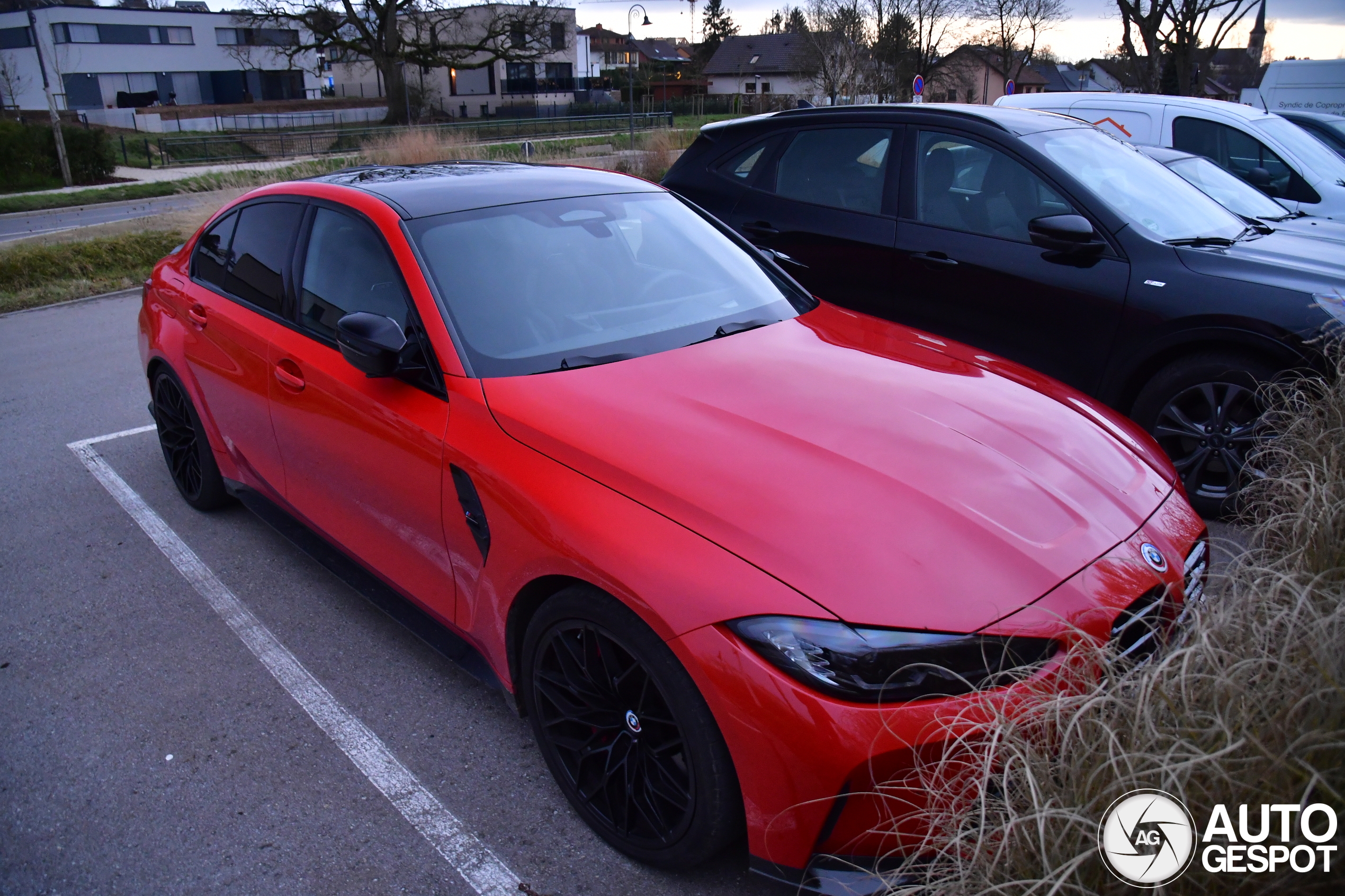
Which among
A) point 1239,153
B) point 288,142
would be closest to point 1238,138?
point 1239,153

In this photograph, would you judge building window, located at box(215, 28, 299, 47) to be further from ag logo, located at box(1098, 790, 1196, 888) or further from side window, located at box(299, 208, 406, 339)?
ag logo, located at box(1098, 790, 1196, 888)

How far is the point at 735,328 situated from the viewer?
3.31 meters

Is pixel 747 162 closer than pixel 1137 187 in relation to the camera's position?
No

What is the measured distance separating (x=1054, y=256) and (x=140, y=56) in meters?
74.7

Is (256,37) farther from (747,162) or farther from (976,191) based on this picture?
(976,191)

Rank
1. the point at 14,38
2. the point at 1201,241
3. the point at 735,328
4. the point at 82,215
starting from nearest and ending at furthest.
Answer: the point at 735,328 → the point at 1201,241 → the point at 82,215 → the point at 14,38

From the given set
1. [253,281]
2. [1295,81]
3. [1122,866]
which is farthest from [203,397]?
[1295,81]

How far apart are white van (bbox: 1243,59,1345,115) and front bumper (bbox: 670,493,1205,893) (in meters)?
18.4

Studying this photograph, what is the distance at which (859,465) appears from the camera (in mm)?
2371

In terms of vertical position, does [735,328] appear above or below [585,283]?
below

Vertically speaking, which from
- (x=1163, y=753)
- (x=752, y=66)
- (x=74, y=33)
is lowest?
(x=1163, y=753)

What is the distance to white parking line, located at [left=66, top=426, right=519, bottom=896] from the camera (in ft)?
8.31

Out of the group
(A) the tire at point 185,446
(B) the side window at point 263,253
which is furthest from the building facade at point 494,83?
(B) the side window at point 263,253

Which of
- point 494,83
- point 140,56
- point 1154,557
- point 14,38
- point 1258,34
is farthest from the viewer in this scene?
point 494,83
